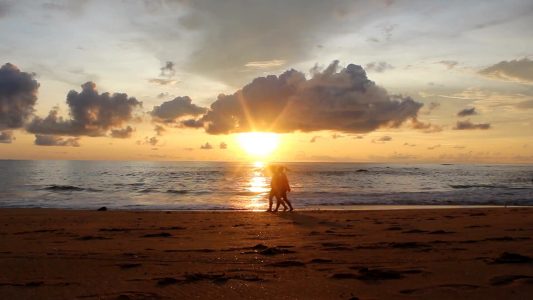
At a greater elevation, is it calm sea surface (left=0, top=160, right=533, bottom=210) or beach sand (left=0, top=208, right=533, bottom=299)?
beach sand (left=0, top=208, right=533, bottom=299)

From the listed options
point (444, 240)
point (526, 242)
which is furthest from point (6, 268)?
point (526, 242)

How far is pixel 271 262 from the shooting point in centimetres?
773

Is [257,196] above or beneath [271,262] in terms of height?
beneath

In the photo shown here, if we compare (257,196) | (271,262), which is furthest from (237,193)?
(271,262)

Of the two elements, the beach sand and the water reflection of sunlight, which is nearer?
the beach sand

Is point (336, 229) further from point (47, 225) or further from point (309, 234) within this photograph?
point (47, 225)

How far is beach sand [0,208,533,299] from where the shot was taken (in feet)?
19.2

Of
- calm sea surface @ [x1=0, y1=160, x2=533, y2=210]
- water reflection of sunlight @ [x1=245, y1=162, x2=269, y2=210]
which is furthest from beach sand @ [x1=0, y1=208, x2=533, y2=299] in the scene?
calm sea surface @ [x1=0, y1=160, x2=533, y2=210]

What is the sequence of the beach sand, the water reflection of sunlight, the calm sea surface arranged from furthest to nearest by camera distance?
1. the calm sea surface
2. the water reflection of sunlight
3. the beach sand

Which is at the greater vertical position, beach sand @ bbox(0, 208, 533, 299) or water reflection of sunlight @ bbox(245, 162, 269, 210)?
beach sand @ bbox(0, 208, 533, 299)

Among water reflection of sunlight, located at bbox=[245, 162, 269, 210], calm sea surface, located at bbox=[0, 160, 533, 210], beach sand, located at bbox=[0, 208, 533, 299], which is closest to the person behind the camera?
beach sand, located at bbox=[0, 208, 533, 299]

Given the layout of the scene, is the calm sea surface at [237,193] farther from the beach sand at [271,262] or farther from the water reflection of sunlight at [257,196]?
the beach sand at [271,262]

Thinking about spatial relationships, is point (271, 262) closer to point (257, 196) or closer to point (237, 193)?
point (257, 196)

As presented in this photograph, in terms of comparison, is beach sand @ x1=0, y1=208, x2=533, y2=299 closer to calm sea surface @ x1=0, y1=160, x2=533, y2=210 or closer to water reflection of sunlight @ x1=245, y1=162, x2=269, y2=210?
water reflection of sunlight @ x1=245, y1=162, x2=269, y2=210
